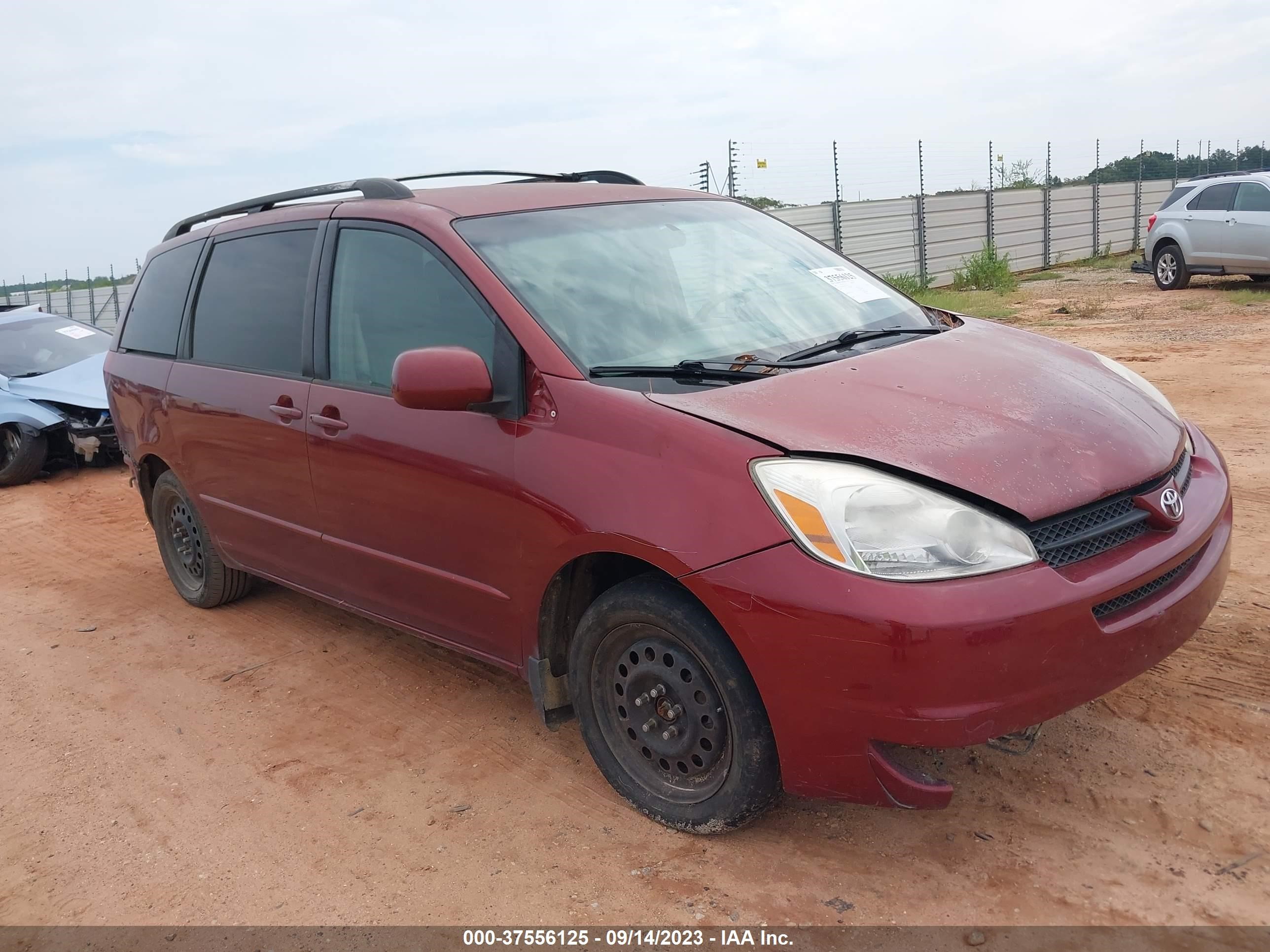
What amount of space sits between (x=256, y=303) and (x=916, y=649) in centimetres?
315

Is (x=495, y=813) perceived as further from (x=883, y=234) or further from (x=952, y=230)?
(x=952, y=230)

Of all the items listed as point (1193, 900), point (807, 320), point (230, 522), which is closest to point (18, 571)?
point (230, 522)

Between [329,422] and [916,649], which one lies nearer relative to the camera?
[916,649]

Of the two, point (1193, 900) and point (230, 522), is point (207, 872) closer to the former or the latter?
point (230, 522)

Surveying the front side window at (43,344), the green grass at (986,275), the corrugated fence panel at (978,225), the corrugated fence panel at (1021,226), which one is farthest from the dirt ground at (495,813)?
the corrugated fence panel at (1021,226)

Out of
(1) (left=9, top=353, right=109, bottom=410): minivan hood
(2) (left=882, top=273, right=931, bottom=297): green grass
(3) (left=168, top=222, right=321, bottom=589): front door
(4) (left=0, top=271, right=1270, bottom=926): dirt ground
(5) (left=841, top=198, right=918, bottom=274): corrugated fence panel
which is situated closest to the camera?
(4) (left=0, top=271, right=1270, bottom=926): dirt ground

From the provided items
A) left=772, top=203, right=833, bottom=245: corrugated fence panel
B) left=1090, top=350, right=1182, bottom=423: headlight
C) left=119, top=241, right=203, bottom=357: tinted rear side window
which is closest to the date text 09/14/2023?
left=1090, top=350, right=1182, bottom=423: headlight

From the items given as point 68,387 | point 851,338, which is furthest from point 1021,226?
point 851,338

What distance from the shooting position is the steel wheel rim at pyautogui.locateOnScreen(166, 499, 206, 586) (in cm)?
508

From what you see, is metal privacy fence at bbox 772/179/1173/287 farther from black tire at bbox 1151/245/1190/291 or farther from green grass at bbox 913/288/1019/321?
black tire at bbox 1151/245/1190/291

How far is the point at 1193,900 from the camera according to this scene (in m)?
2.43

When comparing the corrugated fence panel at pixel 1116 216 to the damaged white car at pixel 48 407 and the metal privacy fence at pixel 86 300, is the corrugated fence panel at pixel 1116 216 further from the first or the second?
the metal privacy fence at pixel 86 300

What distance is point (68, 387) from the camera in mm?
9227

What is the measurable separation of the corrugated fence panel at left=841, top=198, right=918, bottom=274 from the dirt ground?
14.9 m
